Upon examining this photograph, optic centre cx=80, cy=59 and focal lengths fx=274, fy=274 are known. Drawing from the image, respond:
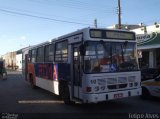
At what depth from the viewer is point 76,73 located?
36.2ft

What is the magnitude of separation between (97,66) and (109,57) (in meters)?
0.67

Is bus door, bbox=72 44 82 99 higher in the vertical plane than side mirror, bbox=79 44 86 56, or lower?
lower

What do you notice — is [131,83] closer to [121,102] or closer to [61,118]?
[121,102]

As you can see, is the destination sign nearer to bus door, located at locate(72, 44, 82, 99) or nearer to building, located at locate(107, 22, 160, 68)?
bus door, located at locate(72, 44, 82, 99)

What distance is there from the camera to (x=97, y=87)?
33.0 ft

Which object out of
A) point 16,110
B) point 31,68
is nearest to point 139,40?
point 31,68

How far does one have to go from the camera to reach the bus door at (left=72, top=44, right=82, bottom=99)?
10.8 m

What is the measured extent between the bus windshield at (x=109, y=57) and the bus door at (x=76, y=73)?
0.67 m

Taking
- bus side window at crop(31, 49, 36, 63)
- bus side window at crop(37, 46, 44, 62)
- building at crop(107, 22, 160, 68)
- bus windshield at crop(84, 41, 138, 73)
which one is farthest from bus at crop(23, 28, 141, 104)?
building at crop(107, 22, 160, 68)

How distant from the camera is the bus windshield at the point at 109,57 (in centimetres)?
1017

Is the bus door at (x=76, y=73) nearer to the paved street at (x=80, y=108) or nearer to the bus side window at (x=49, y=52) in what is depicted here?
the paved street at (x=80, y=108)

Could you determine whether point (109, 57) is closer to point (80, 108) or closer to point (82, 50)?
point (82, 50)

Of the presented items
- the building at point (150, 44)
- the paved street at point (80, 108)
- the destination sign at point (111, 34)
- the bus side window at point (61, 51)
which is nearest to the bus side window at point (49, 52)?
the bus side window at point (61, 51)

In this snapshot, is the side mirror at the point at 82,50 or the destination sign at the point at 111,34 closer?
the side mirror at the point at 82,50
